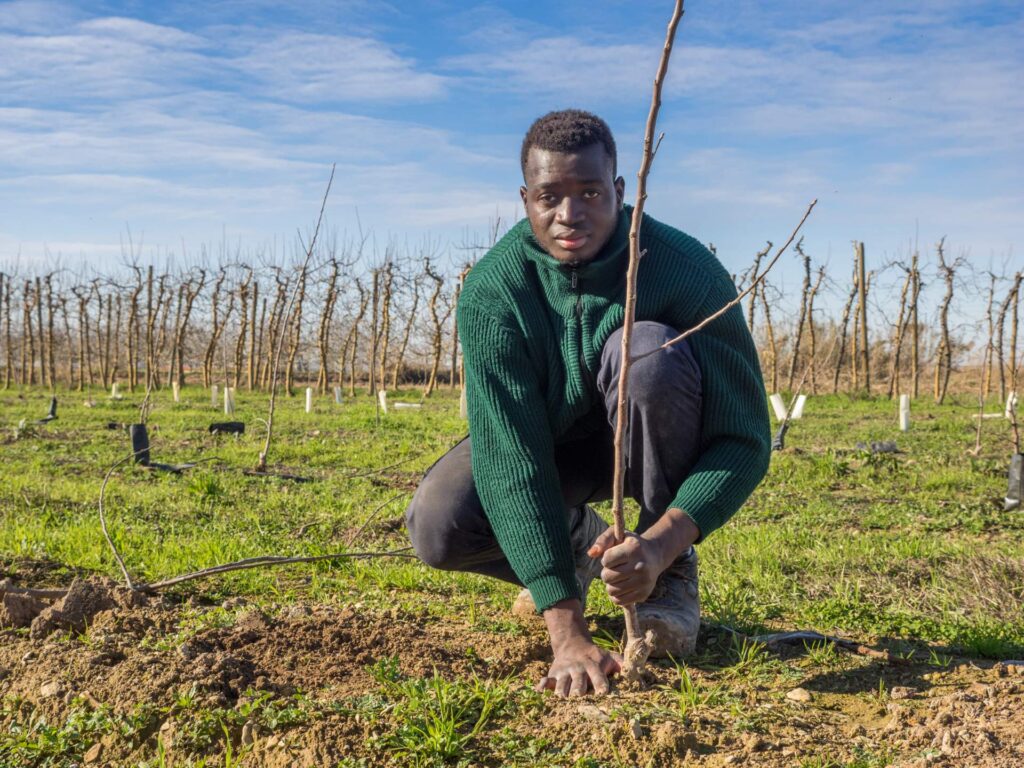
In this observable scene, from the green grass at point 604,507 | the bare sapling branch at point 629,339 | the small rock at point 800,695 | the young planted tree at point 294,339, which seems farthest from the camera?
the young planted tree at point 294,339

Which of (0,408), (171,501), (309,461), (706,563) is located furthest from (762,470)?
(0,408)

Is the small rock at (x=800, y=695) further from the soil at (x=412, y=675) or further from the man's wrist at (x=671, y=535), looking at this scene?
the man's wrist at (x=671, y=535)

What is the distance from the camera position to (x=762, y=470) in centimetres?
245

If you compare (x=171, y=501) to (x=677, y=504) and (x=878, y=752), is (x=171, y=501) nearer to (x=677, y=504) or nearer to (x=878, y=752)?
(x=677, y=504)

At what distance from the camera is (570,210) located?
7.93 feet

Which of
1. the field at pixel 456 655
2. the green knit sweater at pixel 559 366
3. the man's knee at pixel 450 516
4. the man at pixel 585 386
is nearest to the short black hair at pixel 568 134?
the man at pixel 585 386

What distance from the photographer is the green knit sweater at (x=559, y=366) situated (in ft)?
7.91

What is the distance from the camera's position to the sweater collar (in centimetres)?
249

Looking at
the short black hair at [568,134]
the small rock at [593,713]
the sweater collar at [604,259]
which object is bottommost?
the small rock at [593,713]

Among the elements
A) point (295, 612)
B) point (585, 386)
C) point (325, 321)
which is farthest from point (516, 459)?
point (325, 321)

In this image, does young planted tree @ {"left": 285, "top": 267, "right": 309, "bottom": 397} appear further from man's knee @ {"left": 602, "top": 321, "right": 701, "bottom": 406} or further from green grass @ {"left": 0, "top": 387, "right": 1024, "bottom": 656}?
man's knee @ {"left": 602, "top": 321, "right": 701, "bottom": 406}

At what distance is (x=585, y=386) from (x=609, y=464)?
14.3 inches

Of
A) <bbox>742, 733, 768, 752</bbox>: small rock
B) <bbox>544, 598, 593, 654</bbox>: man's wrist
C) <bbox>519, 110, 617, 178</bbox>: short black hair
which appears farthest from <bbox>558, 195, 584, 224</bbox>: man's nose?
<bbox>742, 733, 768, 752</bbox>: small rock

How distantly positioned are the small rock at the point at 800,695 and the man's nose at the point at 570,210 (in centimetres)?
132
